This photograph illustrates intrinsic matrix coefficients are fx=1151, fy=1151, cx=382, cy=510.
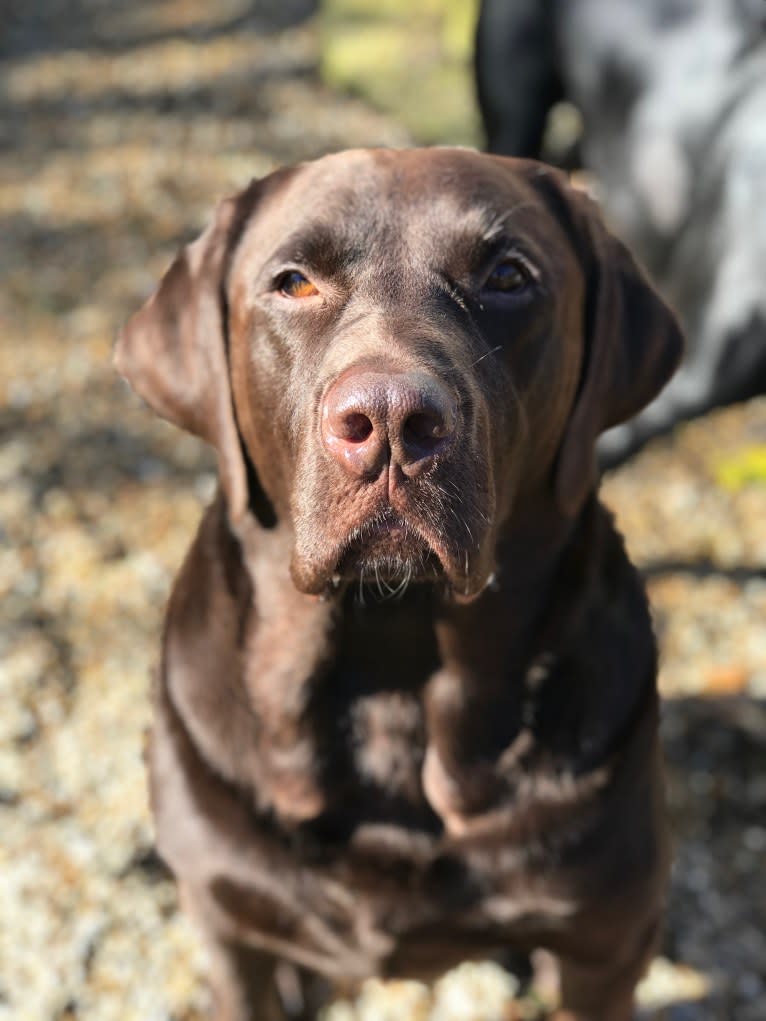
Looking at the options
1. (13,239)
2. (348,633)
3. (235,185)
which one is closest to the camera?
(348,633)

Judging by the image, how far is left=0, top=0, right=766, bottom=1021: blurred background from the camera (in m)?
2.45

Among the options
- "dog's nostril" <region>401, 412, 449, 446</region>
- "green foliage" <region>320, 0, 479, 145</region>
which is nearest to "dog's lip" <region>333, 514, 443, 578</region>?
"dog's nostril" <region>401, 412, 449, 446</region>

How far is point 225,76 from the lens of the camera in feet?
21.2

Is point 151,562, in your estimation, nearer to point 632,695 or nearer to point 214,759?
point 214,759

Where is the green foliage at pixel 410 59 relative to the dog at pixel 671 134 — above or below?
below

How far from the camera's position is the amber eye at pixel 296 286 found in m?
1.71

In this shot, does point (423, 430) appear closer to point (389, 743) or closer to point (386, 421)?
point (386, 421)

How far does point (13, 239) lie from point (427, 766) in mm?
3777

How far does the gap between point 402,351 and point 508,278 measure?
35cm

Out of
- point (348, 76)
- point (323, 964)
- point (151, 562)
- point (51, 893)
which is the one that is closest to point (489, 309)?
point (323, 964)

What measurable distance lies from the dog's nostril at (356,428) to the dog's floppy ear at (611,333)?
1.76 feet

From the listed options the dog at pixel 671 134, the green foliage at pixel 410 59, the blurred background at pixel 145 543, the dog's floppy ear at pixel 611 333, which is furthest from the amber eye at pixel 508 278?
the green foliage at pixel 410 59

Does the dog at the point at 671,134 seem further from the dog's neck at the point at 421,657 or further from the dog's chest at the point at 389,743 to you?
the dog's chest at the point at 389,743

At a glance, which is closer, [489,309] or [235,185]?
[489,309]
